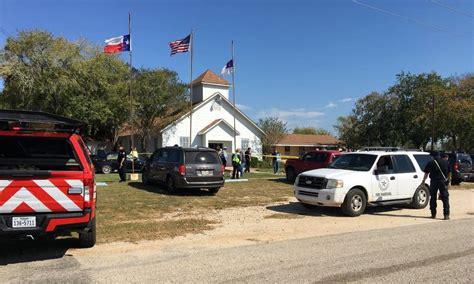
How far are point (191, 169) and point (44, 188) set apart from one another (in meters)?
8.87

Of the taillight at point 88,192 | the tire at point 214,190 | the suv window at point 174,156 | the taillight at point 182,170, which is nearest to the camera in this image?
the taillight at point 88,192

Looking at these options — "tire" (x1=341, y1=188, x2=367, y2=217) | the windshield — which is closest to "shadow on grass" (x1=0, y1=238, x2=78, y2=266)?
"tire" (x1=341, y1=188, x2=367, y2=217)

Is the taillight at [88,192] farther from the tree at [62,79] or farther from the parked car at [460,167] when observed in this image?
the tree at [62,79]

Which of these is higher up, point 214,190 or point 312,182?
point 312,182

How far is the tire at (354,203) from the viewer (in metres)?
11.9

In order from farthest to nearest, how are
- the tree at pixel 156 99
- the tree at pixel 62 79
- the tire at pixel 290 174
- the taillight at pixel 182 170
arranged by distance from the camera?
the tree at pixel 156 99 < the tree at pixel 62 79 < the tire at pixel 290 174 < the taillight at pixel 182 170

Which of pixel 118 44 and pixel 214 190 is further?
pixel 118 44

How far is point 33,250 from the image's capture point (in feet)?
25.0

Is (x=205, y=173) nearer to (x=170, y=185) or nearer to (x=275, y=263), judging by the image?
(x=170, y=185)

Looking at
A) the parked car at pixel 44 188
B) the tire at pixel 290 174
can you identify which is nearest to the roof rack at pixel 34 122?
the parked car at pixel 44 188

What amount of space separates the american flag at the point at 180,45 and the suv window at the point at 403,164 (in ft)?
69.0

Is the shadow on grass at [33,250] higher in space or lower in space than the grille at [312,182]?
lower

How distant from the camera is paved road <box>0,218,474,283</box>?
6.14 meters

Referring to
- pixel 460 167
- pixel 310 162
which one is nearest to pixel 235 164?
pixel 310 162
